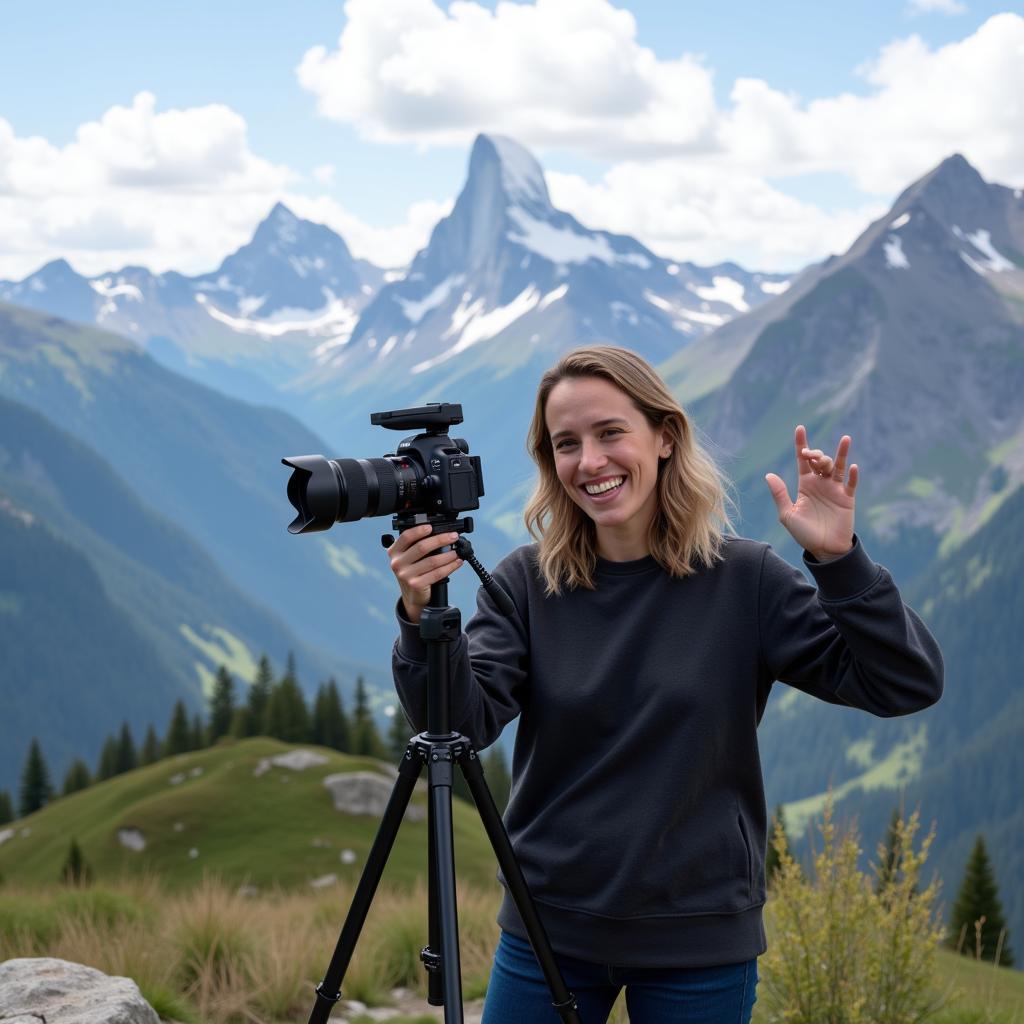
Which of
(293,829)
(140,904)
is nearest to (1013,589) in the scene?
(293,829)

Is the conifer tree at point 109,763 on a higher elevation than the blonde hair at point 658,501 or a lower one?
lower

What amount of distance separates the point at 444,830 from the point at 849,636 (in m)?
1.27

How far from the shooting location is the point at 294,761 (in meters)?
42.6

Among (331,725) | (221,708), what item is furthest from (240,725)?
(221,708)

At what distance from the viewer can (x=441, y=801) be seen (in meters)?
3.50

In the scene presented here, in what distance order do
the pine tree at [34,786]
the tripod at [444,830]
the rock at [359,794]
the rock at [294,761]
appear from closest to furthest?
the tripod at [444,830], the rock at [359,794], the rock at [294,761], the pine tree at [34,786]

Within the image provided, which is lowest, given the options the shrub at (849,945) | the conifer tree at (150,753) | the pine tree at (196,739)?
the conifer tree at (150,753)

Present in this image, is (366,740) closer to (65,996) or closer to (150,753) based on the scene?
(150,753)

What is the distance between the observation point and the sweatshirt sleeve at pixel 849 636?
10.5 ft

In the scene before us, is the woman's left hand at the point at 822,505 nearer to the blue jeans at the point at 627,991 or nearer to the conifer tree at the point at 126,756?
the blue jeans at the point at 627,991

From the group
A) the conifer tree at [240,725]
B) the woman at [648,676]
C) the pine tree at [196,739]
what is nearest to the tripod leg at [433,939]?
the woman at [648,676]

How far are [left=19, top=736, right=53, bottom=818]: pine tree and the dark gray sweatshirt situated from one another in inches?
2528

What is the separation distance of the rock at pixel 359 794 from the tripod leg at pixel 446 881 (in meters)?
36.3

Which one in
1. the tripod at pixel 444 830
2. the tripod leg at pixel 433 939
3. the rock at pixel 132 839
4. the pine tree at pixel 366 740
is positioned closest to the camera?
the tripod at pixel 444 830
